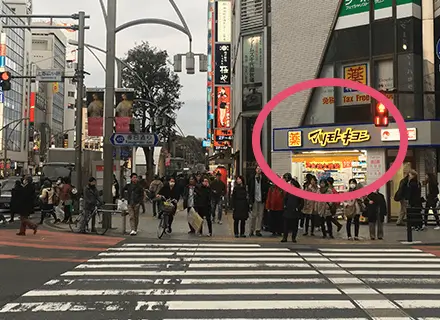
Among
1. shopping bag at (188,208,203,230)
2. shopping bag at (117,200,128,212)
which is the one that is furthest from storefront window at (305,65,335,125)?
shopping bag at (117,200,128,212)

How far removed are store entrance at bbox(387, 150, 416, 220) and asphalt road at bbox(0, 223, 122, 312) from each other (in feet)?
35.0

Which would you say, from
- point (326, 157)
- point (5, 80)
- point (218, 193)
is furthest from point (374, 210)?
point (5, 80)

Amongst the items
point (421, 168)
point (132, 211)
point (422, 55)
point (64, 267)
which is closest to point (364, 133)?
point (421, 168)

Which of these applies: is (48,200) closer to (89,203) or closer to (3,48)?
(89,203)

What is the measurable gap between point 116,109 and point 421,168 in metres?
11.9

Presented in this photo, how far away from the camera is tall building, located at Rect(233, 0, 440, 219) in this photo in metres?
18.1

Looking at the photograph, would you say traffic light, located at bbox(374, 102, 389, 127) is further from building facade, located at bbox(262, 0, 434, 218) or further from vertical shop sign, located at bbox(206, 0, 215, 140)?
vertical shop sign, located at bbox(206, 0, 215, 140)

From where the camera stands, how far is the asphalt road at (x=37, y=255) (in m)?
7.79

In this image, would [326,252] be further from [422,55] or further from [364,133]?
[422,55]

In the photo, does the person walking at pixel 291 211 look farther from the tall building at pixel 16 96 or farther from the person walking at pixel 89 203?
the tall building at pixel 16 96

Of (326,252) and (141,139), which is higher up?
(141,139)

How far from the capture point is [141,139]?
1630cm

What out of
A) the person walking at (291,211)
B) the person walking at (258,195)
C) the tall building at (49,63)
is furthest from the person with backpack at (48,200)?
the tall building at (49,63)

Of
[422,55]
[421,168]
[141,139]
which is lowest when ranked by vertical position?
[421,168]
